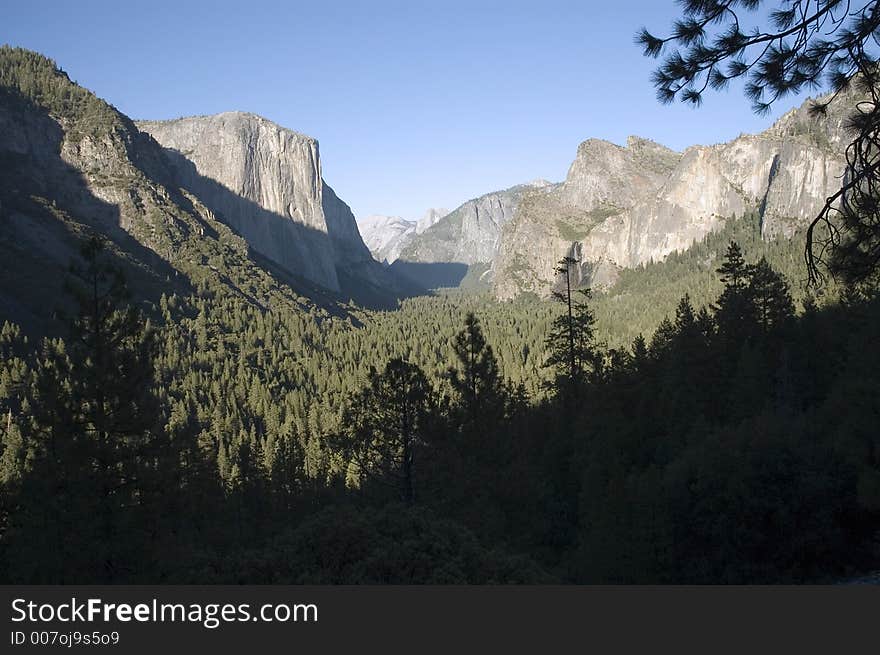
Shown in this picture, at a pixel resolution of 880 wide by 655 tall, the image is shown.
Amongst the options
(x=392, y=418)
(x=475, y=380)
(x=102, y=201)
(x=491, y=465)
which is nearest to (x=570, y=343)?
(x=475, y=380)

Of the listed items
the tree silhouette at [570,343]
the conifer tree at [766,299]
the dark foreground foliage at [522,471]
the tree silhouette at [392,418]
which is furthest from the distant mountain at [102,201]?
the conifer tree at [766,299]

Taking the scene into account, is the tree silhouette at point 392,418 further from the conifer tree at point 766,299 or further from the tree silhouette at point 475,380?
the conifer tree at point 766,299

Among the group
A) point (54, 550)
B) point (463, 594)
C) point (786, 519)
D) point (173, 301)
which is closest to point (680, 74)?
point (463, 594)

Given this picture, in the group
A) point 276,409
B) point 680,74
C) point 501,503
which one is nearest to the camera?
point 680,74

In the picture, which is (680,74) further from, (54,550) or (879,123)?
(54,550)

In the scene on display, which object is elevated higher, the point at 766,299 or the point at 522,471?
the point at 766,299

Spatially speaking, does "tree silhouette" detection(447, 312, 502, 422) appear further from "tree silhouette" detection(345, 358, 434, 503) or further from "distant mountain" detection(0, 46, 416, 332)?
"distant mountain" detection(0, 46, 416, 332)

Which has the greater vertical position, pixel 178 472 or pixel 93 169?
pixel 93 169

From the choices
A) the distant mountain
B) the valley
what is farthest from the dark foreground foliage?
the distant mountain

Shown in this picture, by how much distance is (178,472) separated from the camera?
19375 millimetres

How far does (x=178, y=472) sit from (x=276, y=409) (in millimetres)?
57971

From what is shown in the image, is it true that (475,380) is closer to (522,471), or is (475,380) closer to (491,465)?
(491,465)

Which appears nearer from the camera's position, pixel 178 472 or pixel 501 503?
pixel 178 472

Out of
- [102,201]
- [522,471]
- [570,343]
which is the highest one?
[102,201]
